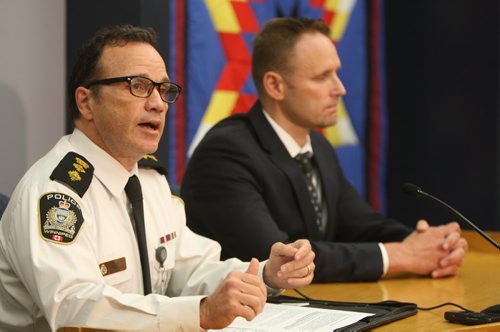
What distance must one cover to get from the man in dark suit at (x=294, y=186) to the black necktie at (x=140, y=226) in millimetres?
694

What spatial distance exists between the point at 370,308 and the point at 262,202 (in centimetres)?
87

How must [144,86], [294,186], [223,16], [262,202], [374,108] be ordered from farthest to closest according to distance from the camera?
1. [374,108]
2. [223,16]
3. [294,186]
4. [262,202]
5. [144,86]

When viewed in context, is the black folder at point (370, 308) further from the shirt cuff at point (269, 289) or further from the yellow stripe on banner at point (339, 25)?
the yellow stripe on banner at point (339, 25)

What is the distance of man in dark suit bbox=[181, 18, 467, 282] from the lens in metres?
3.02

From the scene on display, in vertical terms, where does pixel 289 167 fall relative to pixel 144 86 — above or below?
below

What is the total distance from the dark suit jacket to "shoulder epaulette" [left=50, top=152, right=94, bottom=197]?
2.92ft

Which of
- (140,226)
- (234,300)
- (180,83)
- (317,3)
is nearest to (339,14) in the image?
(317,3)

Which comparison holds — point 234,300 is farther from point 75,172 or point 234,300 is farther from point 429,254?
point 429,254

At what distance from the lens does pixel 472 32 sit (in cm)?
475

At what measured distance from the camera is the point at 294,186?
328cm

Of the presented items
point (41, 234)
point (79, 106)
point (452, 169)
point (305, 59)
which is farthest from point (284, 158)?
point (452, 169)

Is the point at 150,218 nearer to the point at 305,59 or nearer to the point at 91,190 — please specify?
the point at 91,190

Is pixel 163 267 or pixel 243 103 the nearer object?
pixel 163 267

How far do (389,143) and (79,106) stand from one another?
312 cm
